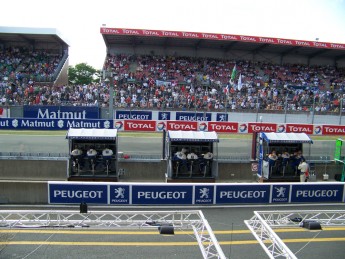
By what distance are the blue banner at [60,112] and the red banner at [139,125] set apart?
6.20 meters

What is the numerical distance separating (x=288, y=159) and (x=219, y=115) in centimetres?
955

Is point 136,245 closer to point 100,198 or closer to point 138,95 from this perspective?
point 100,198

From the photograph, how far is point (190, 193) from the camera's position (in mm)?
11094

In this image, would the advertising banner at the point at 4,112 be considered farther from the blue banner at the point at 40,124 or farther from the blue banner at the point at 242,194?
the blue banner at the point at 242,194

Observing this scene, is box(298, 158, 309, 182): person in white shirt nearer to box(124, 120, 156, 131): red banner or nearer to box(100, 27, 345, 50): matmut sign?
box(124, 120, 156, 131): red banner

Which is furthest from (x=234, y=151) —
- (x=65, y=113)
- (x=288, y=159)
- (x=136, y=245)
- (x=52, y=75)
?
(x=52, y=75)

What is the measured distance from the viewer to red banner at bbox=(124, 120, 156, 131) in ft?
59.7

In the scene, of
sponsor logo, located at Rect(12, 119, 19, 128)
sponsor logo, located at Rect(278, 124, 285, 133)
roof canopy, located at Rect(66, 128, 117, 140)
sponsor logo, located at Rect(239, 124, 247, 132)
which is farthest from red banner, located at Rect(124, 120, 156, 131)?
sponsor logo, located at Rect(278, 124, 285, 133)

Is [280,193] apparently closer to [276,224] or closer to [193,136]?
[276,224]

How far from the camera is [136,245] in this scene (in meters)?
8.85

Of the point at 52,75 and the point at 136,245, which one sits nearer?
the point at 136,245

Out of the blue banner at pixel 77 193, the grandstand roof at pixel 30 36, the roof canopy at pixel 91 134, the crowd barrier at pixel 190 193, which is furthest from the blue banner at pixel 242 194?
the grandstand roof at pixel 30 36

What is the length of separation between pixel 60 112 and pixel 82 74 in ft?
151

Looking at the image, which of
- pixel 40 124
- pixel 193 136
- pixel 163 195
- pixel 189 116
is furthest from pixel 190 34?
pixel 163 195
